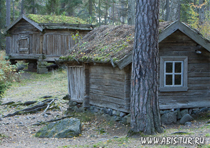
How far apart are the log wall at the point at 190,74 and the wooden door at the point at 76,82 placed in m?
3.85

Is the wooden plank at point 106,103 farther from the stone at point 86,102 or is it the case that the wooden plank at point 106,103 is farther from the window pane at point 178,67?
the window pane at point 178,67

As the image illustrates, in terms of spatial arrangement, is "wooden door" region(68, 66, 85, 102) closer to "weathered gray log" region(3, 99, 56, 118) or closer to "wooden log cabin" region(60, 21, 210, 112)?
"wooden log cabin" region(60, 21, 210, 112)

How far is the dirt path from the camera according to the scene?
6938mm

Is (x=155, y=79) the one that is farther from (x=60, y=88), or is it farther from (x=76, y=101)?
(x=60, y=88)

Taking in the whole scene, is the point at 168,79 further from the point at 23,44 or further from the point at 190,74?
the point at 23,44

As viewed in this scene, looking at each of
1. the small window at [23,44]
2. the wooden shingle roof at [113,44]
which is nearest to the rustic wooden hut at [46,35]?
the small window at [23,44]

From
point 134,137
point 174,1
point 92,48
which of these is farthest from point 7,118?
point 174,1

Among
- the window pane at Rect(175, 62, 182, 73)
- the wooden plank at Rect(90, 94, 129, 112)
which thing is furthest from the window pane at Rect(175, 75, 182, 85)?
the wooden plank at Rect(90, 94, 129, 112)

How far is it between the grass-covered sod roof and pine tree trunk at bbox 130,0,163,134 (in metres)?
2.18

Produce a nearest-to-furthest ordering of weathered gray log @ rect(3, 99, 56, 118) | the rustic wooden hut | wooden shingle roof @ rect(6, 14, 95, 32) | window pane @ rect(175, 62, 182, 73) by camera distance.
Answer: window pane @ rect(175, 62, 182, 73), weathered gray log @ rect(3, 99, 56, 118), wooden shingle roof @ rect(6, 14, 95, 32), the rustic wooden hut

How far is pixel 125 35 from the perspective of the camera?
10.8 meters

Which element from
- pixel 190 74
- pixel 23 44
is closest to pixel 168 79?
pixel 190 74

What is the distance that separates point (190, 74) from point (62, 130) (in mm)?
5372

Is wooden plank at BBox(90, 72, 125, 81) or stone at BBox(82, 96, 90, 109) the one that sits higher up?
wooden plank at BBox(90, 72, 125, 81)
